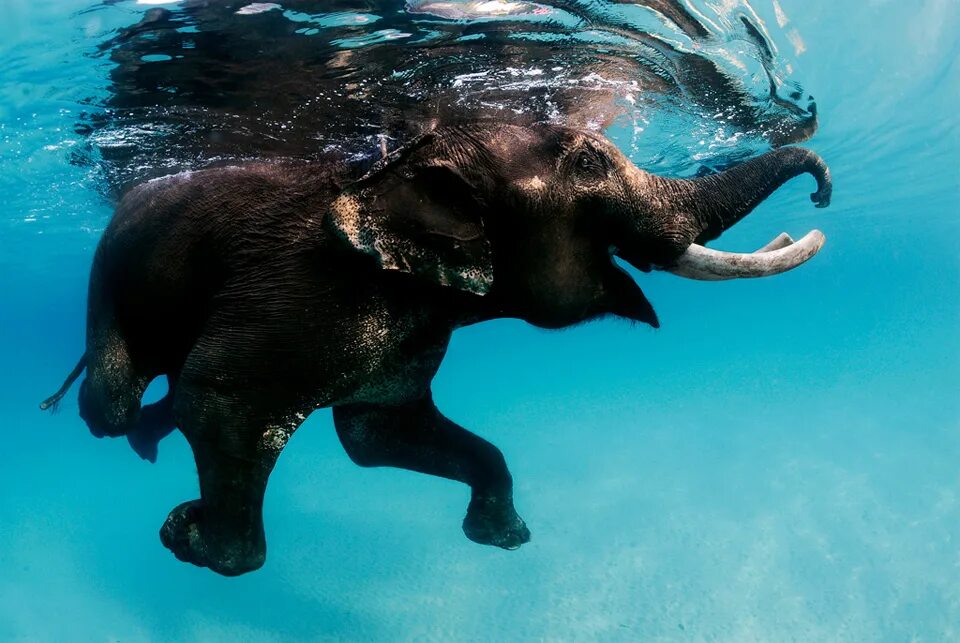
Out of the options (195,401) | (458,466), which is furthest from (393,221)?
(458,466)

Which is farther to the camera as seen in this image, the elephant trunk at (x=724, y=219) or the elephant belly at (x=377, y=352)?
the elephant trunk at (x=724, y=219)

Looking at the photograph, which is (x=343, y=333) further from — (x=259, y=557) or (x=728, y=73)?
(x=728, y=73)

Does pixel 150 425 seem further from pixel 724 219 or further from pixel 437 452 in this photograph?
pixel 724 219

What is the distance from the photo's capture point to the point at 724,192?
134 inches

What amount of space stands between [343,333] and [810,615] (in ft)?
40.5

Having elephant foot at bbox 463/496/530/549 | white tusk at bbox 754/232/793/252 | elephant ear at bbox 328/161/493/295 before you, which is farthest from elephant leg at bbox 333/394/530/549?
white tusk at bbox 754/232/793/252

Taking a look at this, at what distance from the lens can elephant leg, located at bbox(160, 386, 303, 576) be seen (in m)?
2.89

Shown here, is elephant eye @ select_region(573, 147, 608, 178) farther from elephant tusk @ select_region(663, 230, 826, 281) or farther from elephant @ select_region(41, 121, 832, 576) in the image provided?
elephant tusk @ select_region(663, 230, 826, 281)

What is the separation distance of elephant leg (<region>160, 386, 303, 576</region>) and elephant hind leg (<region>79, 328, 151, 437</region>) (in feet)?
1.89

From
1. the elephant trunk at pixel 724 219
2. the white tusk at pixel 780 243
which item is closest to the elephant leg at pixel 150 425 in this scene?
the elephant trunk at pixel 724 219

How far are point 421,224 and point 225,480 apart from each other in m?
1.31

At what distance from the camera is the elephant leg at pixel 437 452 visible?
4.12 meters

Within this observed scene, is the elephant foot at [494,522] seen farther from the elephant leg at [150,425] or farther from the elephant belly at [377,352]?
the elephant leg at [150,425]

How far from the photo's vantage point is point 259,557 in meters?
3.10
